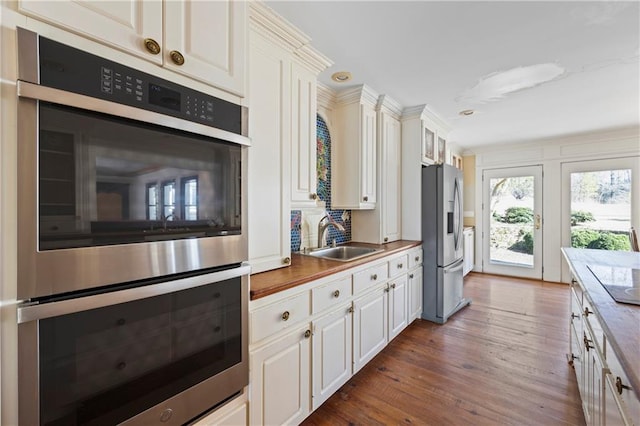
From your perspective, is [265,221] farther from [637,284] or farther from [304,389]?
[637,284]

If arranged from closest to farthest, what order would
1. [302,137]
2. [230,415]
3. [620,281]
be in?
[230,415] → [620,281] → [302,137]

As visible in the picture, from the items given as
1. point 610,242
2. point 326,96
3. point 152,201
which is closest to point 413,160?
point 326,96

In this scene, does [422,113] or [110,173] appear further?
[422,113]

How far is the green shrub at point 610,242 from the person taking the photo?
416cm

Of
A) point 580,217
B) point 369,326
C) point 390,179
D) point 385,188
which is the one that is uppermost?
point 390,179

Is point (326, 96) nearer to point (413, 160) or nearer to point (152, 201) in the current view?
point (413, 160)

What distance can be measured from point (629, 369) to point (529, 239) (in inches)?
198

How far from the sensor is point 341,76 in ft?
7.92

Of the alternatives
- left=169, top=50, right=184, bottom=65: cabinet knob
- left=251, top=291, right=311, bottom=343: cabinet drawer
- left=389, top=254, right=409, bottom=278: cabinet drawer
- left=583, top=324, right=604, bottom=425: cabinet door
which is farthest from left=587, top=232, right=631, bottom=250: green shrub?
left=169, top=50, right=184, bottom=65: cabinet knob

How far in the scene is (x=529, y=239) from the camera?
192 inches

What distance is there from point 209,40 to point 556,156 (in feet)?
18.6

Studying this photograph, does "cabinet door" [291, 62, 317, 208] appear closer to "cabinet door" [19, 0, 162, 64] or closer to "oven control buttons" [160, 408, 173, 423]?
"cabinet door" [19, 0, 162, 64]

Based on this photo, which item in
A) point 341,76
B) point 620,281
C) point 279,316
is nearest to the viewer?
point 279,316

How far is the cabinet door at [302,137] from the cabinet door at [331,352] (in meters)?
0.79
